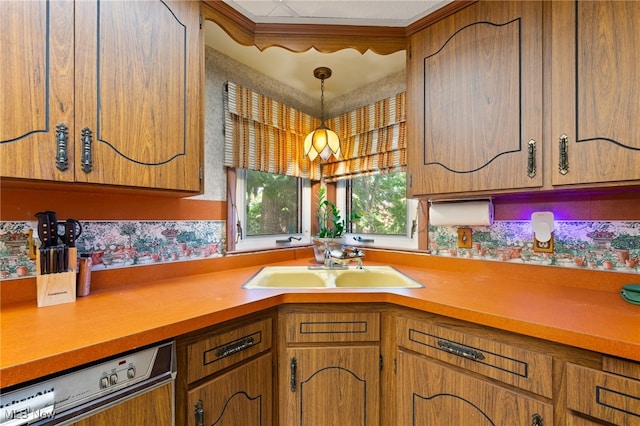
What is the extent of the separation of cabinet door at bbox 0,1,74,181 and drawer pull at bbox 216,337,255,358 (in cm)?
75

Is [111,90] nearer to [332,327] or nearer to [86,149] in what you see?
[86,149]

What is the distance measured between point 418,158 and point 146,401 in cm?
144

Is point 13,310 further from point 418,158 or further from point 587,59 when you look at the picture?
point 587,59

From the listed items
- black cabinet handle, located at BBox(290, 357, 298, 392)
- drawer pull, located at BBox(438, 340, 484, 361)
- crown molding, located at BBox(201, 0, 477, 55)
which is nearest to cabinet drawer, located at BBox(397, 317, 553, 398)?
drawer pull, located at BBox(438, 340, 484, 361)

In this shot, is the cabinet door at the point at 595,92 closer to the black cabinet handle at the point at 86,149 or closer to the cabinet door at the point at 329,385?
the cabinet door at the point at 329,385

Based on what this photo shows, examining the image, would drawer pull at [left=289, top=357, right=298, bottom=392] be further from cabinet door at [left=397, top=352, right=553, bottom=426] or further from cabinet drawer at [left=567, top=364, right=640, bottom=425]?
cabinet drawer at [left=567, top=364, right=640, bottom=425]

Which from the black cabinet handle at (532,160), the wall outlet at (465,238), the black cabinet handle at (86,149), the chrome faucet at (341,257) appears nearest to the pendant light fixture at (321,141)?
the chrome faucet at (341,257)

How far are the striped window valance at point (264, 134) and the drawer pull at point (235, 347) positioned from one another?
3.38 ft

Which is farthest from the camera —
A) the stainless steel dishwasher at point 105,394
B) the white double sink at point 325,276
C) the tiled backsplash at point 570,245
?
the white double sink at point 325,276

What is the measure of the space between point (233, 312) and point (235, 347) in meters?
0.15

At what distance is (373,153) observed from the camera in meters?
1.95

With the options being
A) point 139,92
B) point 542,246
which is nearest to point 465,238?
point 542,246

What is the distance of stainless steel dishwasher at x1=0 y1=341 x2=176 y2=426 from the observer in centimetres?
60

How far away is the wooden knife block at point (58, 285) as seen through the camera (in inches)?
37.4
